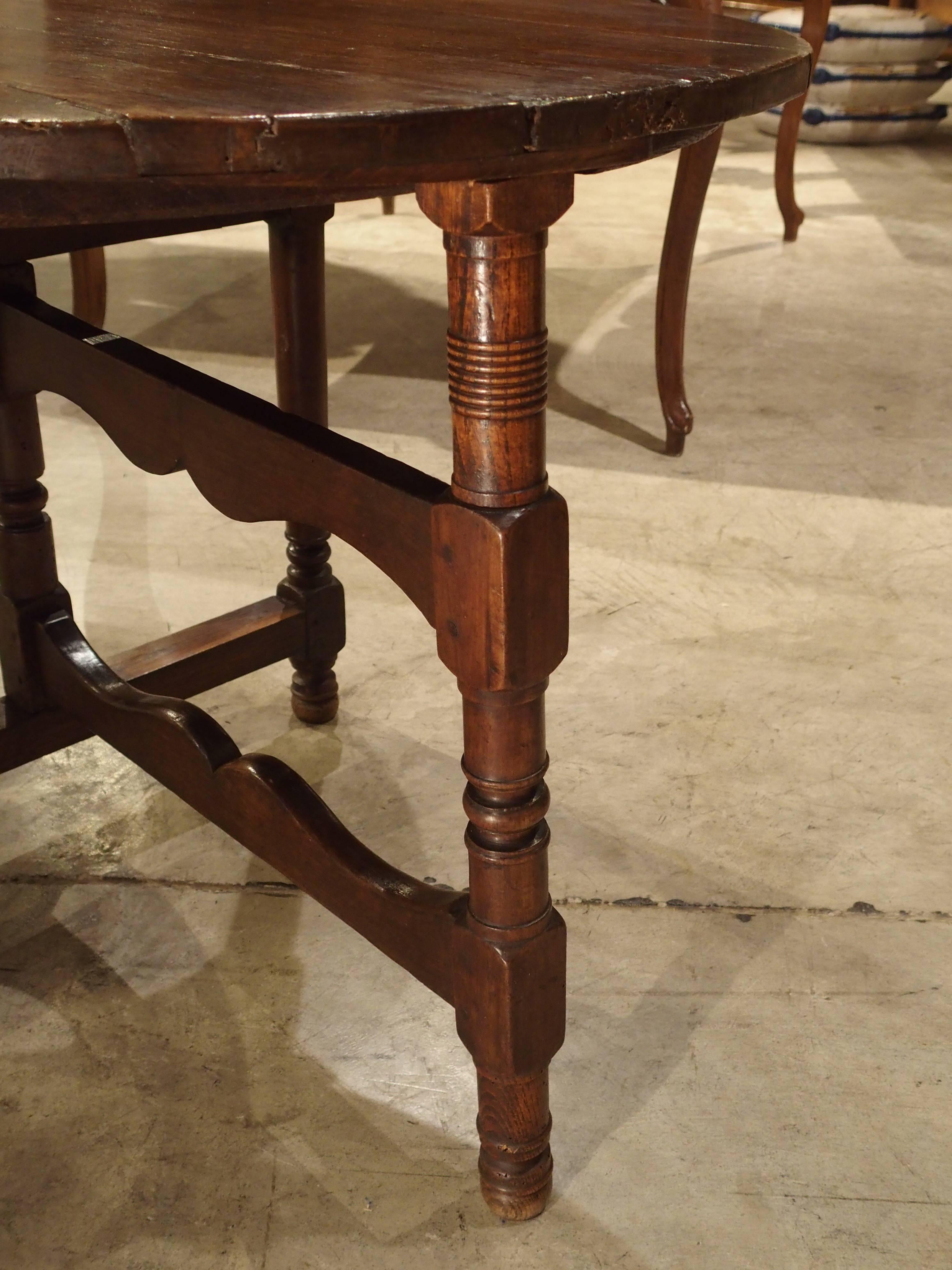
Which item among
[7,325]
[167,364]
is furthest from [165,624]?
[167,364]

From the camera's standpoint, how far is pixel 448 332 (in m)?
Result: 0.81

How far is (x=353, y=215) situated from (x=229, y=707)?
280 centimetres

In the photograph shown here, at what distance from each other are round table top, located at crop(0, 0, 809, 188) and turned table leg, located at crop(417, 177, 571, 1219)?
2.3 inches

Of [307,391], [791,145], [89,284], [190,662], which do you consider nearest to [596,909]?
[190,662]

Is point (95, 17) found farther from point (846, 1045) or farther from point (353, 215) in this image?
point (353, 215)

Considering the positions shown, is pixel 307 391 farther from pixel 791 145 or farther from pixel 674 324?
pixel 791 145

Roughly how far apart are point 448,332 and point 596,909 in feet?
2.26

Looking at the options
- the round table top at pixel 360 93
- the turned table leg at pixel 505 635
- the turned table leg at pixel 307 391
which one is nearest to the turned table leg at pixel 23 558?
the turned table leg at pixel 307 391

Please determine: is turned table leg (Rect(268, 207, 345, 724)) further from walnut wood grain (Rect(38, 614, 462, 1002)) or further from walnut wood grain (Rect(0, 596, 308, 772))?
walnut wood grain (Rect(38, 614, 462, 1002))

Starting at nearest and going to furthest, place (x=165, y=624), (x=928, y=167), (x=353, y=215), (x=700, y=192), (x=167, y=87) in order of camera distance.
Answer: (x=167, y=87)
(x=165, y=624)
(x=700, y=192)
(x=353, y=215)
(x=928, y=167)

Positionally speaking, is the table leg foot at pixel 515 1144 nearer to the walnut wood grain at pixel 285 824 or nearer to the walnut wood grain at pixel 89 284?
the walnut wood grain at pixel 285 824

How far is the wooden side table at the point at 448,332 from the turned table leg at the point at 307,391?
0.08 meters

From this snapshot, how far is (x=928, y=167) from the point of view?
4.69 m

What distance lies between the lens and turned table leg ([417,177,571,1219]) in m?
0.78
